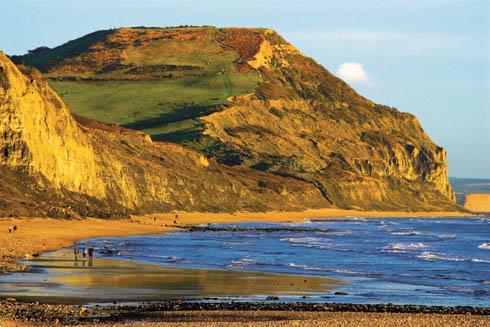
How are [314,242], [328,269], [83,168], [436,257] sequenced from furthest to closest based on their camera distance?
[83,168]
[314,242]
[436,257]
[328,269]

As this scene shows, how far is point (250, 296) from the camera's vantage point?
43656mm

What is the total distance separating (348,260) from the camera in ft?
232

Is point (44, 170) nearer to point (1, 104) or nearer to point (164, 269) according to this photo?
point (1, 104)

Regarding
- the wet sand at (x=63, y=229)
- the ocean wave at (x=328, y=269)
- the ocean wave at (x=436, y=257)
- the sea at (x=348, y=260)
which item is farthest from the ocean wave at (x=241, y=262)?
the ocean wave at (x=436, y=257)

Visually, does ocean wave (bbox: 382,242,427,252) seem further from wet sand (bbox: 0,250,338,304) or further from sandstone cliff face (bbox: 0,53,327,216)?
wet sand (bbox: 0,250,338,304)

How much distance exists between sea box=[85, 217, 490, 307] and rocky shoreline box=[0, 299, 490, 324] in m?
2.93

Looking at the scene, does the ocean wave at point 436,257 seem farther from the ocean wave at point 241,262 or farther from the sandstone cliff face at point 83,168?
the sandstone cliff face at point 83,168

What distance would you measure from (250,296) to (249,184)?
140 meters

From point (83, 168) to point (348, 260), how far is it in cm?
4751

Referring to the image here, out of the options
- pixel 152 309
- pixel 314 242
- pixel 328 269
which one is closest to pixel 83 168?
pixel 314 242

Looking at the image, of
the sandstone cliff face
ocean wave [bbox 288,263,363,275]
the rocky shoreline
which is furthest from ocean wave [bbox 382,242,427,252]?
the rocky shoreline

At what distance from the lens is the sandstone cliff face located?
9350 cm

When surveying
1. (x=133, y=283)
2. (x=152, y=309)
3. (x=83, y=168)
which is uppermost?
(x=83, y=168)

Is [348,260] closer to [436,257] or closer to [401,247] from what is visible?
[436,257]
